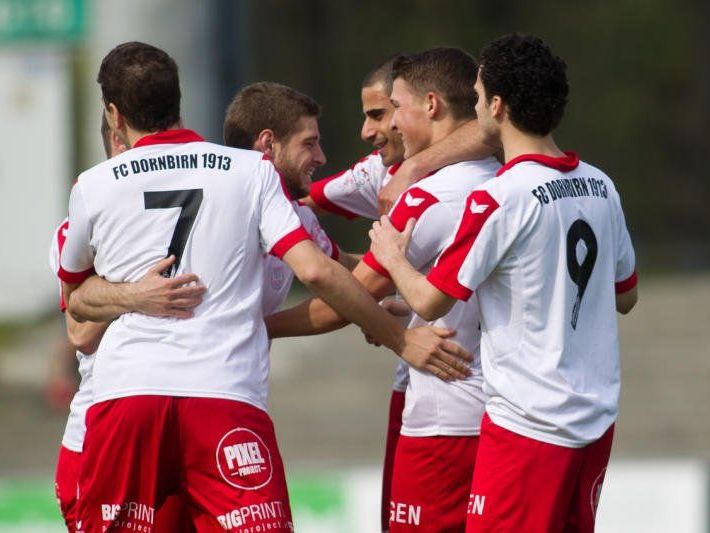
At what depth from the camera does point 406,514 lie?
4.69 m

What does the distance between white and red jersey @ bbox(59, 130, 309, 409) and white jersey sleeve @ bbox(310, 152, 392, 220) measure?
3.10ft

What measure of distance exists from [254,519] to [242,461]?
171mm

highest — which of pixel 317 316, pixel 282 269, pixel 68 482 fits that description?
pixel 282 269

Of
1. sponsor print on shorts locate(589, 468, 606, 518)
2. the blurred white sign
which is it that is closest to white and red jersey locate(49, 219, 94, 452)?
sponsor print on shorts locate(589, 468, 606, 518)

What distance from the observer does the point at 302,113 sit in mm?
4824

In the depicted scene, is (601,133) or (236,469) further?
(601,133)

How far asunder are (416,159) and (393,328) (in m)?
0.57

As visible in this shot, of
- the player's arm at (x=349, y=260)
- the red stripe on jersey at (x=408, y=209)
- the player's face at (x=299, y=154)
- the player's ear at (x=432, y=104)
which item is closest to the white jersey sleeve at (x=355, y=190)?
the player's arm at (x=349, y=260)

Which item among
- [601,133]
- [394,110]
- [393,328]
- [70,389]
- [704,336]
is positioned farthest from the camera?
[601,133]

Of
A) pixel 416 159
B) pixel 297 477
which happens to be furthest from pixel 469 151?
pixel 297 477

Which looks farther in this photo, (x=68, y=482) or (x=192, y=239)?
(x=68, y=482)

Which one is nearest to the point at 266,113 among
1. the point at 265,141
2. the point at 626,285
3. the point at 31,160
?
the point at 265,141

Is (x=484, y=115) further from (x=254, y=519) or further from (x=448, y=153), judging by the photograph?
(x=254, y=519)

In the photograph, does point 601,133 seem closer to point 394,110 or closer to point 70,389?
point 70,389
